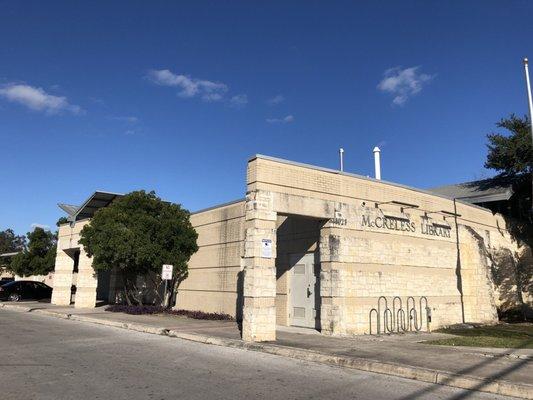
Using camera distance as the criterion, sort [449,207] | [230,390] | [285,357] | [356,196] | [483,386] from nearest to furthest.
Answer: [230,390], [483,386], [285,357], [356,196], [449,207]

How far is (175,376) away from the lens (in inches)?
324

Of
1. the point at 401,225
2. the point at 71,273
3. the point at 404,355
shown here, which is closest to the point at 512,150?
the point at 401,225

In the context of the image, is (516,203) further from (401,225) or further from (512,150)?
(401,225)

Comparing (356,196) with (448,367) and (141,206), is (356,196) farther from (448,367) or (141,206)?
(141,206)

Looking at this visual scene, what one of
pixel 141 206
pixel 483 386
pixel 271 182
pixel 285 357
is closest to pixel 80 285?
pixel 141 206

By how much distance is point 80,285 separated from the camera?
26.5 meters

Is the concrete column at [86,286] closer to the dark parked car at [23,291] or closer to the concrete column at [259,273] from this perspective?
the dark parked car at [23,291]

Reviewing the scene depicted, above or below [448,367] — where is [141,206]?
above

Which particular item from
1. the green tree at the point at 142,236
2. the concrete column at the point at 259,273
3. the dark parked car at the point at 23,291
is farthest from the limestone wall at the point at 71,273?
the concrete column at the point at 259,273

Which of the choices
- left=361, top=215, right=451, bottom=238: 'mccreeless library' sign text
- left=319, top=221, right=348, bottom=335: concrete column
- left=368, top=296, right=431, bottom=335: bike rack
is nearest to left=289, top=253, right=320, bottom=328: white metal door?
left=319, top=221, right=348, bottom=335: concrete column

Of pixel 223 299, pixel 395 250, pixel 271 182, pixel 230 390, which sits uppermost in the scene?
pixel 271 182

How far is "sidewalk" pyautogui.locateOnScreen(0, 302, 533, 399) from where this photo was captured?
8047 mm

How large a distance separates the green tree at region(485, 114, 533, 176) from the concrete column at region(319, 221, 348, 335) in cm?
1483

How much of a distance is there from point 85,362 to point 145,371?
1693mm
